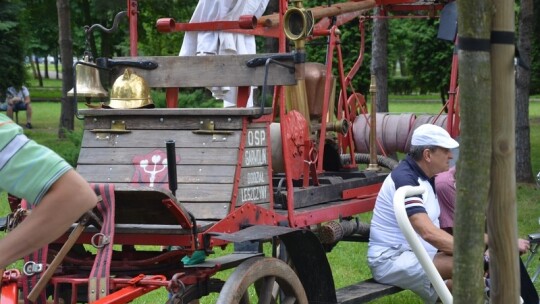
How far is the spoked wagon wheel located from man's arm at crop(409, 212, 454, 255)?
0.82 m

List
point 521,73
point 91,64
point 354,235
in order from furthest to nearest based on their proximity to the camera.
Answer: point 521,73 < point 354,235 < point 91,64

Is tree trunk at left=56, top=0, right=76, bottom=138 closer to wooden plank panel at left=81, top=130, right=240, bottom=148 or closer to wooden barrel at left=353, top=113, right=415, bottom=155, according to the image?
wooden barrel at left=353, top=113, right=415, bottom=155

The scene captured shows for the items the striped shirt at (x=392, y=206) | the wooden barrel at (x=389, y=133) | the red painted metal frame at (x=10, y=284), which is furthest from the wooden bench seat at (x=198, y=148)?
the wooden barrel at (x=389, y=133)

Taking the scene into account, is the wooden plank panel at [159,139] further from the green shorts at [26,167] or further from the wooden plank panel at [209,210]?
the green shorts at [26,167]

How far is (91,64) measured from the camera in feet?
20.4

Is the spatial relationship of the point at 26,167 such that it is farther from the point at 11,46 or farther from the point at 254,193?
the point at 11,46

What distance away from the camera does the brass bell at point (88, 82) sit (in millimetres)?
6227

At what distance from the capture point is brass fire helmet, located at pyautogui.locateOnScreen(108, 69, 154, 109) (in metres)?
6.01

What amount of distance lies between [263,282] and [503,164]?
7.19 ft

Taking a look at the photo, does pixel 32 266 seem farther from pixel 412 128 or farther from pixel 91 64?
pixel 412 128

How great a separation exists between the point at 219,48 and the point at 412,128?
2211 mm

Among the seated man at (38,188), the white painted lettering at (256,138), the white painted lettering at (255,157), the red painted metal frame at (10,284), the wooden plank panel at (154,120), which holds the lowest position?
the red painted metal frame at (10,284)

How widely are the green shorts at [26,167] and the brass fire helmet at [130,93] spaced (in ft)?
11.0

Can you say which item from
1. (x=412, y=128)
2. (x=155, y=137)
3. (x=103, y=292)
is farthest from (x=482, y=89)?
(x=412, y=128)
